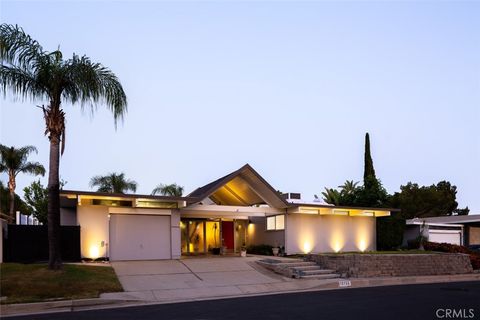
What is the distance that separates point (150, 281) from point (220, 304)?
5361 millimetres

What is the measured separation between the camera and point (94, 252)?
25.1m

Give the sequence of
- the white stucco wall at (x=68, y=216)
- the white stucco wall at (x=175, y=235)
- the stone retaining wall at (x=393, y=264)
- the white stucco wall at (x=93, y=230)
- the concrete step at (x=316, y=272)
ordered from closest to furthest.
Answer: the concrete step at (x=316, y=272)
the stone retaining wall at (x=393, y=264)
the white stucco wall at (x=93, y=230)
the white stucco wall at (x=175, y=235)
the white stucco wall at (x=68, y=216)

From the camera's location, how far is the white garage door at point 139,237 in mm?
25609

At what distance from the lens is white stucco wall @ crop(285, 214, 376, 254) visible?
30.7m

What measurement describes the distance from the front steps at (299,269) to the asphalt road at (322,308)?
4641 mm

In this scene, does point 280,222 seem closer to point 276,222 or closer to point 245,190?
point 276,222

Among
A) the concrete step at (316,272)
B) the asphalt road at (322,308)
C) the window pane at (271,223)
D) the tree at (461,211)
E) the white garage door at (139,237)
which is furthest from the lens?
the tree at (461,211)

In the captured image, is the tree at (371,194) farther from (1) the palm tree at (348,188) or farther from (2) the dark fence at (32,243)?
(2) the dark fence at (32,243)

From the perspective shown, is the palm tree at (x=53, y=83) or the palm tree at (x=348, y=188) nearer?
the palm tree at (x=53, y=83)

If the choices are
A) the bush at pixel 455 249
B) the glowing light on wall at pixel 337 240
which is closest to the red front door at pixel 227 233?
the glowing light on wall at pixel 337 240

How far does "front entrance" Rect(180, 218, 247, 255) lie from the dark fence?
28.1 feet

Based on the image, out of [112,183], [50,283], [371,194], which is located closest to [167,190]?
[112,183]

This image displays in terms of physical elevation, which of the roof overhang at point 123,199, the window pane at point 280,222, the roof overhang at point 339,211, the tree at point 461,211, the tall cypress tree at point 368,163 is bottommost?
the tree at point 461,211

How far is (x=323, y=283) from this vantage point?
69.3 ft
